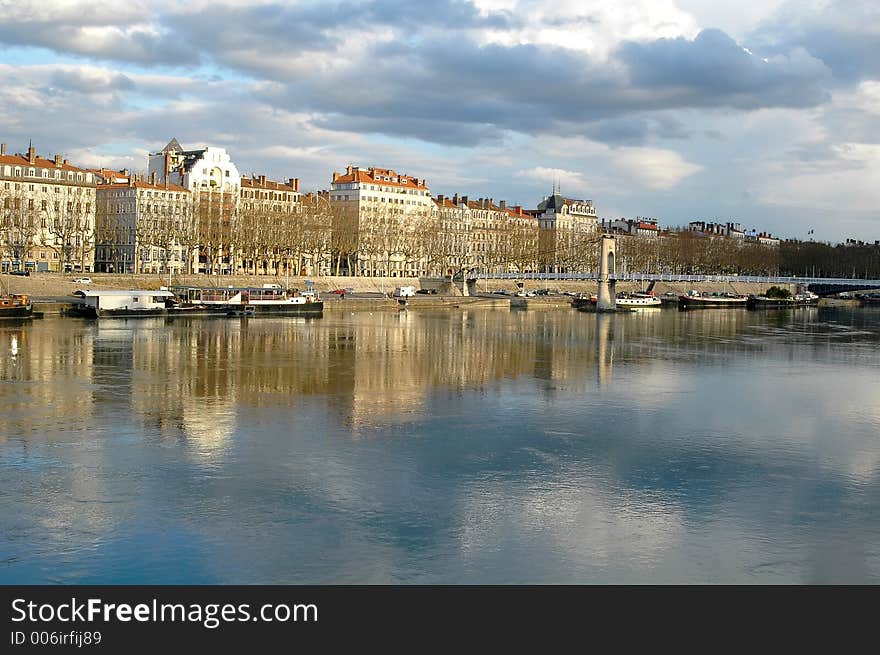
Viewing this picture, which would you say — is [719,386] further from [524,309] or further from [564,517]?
[524,309]

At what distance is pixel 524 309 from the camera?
6394cm

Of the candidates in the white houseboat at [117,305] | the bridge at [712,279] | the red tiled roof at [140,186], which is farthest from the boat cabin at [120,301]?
the bridge at [712,279]

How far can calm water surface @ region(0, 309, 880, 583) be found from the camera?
9461mm

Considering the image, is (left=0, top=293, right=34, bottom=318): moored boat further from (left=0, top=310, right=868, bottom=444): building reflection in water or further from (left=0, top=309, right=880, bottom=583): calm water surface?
(left=0, top=309, right=880, bottom=583): calm water surface

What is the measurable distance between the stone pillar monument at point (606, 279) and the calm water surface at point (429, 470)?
36270 millimetres

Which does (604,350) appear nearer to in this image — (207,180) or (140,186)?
(140,186)

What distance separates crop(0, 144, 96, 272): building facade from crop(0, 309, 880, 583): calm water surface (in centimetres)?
4186

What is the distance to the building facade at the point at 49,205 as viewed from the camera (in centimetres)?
6562

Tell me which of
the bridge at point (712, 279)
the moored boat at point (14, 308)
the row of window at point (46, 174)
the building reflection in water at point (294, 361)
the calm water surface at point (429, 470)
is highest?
the row of window at point (46, 174)

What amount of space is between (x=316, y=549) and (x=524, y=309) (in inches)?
2156

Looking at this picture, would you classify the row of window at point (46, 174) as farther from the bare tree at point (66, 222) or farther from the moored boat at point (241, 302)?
the moored boat at point (241, 302)

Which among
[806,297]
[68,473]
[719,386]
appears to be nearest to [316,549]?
[68,473]
